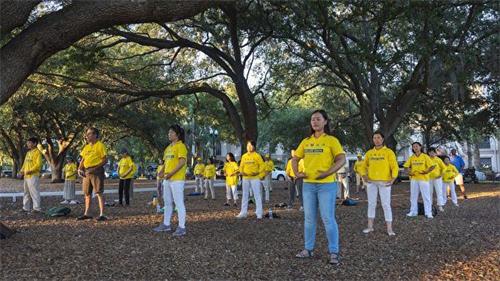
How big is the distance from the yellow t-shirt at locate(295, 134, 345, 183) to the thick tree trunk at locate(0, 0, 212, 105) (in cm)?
280

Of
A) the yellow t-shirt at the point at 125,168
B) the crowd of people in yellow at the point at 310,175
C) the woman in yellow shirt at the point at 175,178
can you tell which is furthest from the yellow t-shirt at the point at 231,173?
the woman in yellow shirt at the point at 175,178

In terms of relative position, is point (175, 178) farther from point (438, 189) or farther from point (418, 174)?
point (438, 189)

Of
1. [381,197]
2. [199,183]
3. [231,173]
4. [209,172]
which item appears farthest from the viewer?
[199,183]

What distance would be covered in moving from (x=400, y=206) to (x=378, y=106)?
10449 mm

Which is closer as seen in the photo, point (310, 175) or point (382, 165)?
point (310, 175)

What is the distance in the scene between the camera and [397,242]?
7.25 meters

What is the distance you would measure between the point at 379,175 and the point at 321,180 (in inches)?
108

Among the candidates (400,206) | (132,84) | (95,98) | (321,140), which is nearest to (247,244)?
(321,140)

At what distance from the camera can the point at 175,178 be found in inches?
311

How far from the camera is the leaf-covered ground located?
210 inches

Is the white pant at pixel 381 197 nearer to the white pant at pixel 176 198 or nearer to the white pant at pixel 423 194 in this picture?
the white pant at pixel 423 194

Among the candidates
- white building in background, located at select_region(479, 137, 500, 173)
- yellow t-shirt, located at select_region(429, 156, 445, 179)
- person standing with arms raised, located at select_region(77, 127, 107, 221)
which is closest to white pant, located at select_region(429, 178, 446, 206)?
yellow t-shirt, located at select_region(429, 156, 445, 179)

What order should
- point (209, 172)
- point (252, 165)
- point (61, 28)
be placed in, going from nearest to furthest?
point (61, 28) → point (252, 165) → point (209, 172)

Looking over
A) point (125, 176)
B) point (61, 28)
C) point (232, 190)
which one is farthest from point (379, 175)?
point (125, 176)
